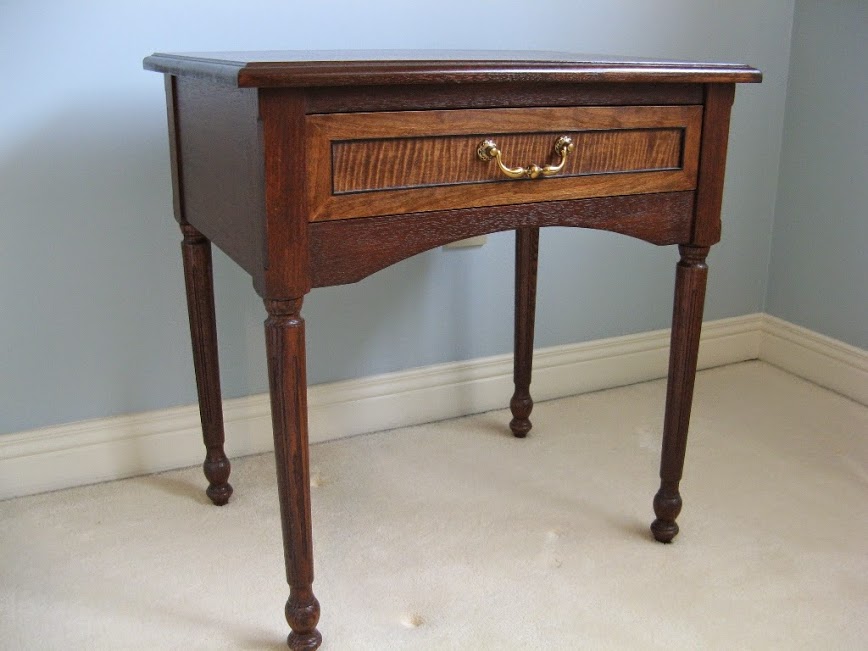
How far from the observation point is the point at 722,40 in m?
1.98

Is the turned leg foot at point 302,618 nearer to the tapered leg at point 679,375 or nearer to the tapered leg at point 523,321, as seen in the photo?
the tapered leg at point 679,375

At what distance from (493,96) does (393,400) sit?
2.87 feet

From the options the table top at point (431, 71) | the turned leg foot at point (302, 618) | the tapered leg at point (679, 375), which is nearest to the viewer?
the table top at point (431, 71)

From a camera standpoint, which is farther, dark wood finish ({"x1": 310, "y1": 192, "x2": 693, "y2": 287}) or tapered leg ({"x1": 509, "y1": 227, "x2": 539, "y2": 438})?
tapered leg ({"x1": 509, "y1": 227, "x2": 539, "y2": 438})

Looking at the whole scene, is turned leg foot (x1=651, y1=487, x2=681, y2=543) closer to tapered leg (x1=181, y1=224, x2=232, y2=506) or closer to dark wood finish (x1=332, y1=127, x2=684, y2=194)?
dark wood finish (x1=332, y1=127, x2=684, y2=194)

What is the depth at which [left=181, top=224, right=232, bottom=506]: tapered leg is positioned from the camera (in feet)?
4.55

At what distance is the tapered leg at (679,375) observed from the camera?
1.27m

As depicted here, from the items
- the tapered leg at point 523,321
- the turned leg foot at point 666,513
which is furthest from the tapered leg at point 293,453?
the tapered leg at point 523,321

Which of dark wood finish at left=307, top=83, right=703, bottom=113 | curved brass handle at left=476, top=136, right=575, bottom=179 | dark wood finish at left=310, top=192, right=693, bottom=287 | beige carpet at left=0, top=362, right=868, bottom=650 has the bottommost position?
beige carpet at left=0, top=362, right=868, bottom=650

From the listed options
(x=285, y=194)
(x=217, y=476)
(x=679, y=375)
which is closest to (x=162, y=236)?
(x=217, y=476)

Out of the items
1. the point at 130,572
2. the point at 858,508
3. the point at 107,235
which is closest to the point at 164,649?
the point at 130,572

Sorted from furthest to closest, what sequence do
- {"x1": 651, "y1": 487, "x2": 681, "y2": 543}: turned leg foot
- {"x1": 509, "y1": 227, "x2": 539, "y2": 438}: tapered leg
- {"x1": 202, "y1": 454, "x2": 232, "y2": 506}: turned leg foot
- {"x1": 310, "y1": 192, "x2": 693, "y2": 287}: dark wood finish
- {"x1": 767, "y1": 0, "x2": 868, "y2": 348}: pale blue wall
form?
{"x1": 767, "y1": 0, "x2": 868, "y2": 348}: pale blue wall, {"x1": 509, "y1": 227, "x2": 539, "y2": 438}: tapered leg, {"x1": 202, "y1": 454, "x2": 232, "y2": 506}: turned leg foot, {"x1": 651, "y1": 487, "x2": 681, "y2": 543}: turned leg foot, {"x1": 310, "y1": 192, "x2": 693, "y2": 287}: dark wood finish

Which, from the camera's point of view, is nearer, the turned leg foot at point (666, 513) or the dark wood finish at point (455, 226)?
the dark wood finish at point (455, 226)

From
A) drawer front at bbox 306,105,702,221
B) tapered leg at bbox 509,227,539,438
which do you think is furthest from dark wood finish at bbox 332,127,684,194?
tapered leg at bbox 509,227,539,438
